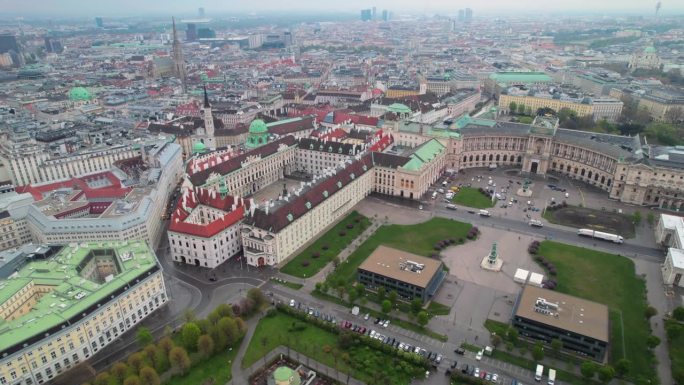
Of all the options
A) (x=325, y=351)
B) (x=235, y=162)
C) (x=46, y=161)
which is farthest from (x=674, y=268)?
(x=46, y=161)

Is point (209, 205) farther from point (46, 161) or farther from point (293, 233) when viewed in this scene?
point (46, 161)

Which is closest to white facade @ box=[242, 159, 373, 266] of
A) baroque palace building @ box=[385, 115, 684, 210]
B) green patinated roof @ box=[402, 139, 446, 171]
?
green patinated roof @ box=[402, 139, 446, 171]

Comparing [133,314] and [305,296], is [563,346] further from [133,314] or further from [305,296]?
[133,314]

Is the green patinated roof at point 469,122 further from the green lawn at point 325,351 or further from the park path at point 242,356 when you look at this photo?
the park path at point 242,356

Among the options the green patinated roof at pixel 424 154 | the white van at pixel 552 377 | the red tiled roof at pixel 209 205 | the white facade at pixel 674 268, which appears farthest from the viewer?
the green patinated roof at pixel 424 154

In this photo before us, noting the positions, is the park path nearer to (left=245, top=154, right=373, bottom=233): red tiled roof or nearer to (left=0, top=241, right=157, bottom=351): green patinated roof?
(left=0, top=241, right=157, bottom=351): green patinated roof

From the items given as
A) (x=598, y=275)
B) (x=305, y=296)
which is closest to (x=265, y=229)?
(x=305, y=296)

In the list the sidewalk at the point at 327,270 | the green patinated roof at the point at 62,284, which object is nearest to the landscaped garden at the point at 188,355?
the green patinated roof at the point at 62,284

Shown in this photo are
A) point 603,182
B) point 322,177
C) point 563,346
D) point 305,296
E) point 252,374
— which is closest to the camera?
point 252,374
